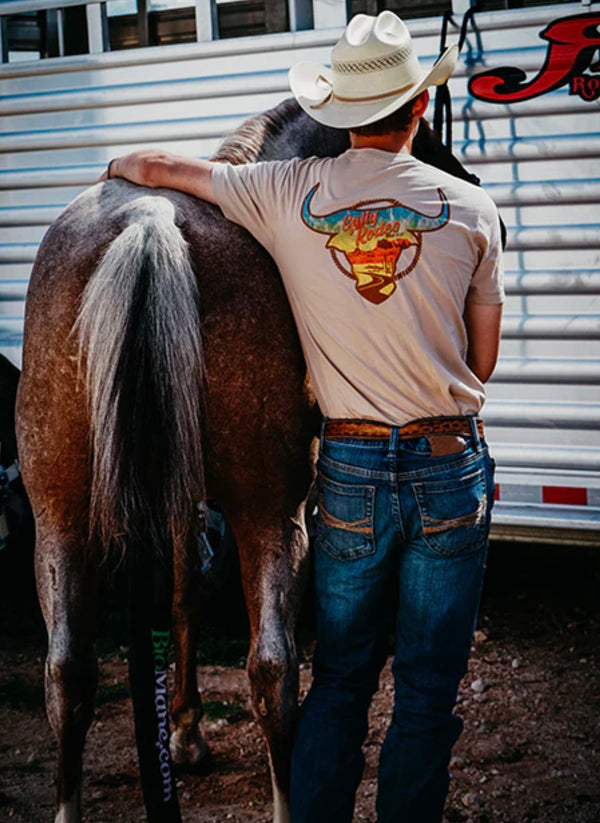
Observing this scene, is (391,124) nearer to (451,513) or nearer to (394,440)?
(394,440)

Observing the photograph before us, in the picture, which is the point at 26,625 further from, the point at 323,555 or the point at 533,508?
the point at 323,555

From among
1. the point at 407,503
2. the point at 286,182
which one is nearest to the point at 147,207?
the point at 286,182

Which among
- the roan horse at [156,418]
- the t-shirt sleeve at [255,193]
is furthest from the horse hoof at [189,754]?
the t-shirt sleeve at [255,193]

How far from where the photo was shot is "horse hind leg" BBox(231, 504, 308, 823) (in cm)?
259

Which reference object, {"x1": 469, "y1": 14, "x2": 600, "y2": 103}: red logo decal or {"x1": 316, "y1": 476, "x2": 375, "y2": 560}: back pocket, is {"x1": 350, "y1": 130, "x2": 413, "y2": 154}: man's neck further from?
{"x1": 469, "y1": 14, "x2": 600, "y2": 103}: red logo decal

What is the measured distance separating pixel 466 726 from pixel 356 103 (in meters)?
2.52

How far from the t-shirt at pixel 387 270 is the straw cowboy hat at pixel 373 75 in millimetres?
103

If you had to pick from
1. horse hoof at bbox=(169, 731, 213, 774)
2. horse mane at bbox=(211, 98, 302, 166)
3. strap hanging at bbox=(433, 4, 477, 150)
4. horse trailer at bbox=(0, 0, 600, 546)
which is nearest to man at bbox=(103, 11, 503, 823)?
horse mane at bbox=(211, 98, 302, 166)

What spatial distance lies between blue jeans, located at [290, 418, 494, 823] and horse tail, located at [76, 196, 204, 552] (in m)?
0.38

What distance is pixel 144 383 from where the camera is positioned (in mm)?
2314

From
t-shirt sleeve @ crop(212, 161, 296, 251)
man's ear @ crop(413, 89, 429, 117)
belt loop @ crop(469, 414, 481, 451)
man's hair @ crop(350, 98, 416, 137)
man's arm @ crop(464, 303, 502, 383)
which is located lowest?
belt loop @ crop(469, 414, 481, 451)

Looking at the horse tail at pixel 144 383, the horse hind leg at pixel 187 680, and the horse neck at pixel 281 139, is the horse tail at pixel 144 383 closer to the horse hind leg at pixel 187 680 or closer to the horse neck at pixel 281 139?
the horse neck at pixel 281 139

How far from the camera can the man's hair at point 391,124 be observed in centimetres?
236

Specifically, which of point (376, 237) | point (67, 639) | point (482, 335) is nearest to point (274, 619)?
point (67, 639)
